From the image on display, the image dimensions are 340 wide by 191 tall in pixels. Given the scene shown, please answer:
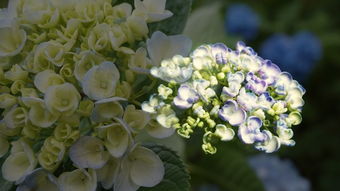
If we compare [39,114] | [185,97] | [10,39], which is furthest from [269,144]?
[10,39]

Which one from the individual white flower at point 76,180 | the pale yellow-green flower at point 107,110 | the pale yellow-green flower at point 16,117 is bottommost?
the individual white flower at point 76,180

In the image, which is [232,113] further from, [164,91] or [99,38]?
[99,38]

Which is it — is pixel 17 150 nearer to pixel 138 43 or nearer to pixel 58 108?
pixel 58 108

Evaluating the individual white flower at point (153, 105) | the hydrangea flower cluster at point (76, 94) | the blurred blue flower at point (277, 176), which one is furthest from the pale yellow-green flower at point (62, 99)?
the blurred blue flower at point (277, 176)

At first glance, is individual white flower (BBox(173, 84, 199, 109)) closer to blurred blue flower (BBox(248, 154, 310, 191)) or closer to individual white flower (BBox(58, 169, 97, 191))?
individual white flower (BBox(58, 169, 97, 191))

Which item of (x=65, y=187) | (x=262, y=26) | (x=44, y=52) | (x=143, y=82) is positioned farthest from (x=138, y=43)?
(x=262, y=26)

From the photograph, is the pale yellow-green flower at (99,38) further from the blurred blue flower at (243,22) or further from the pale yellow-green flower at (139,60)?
the blurred blue flower at (243,22)

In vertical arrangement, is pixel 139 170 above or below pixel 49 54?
below
